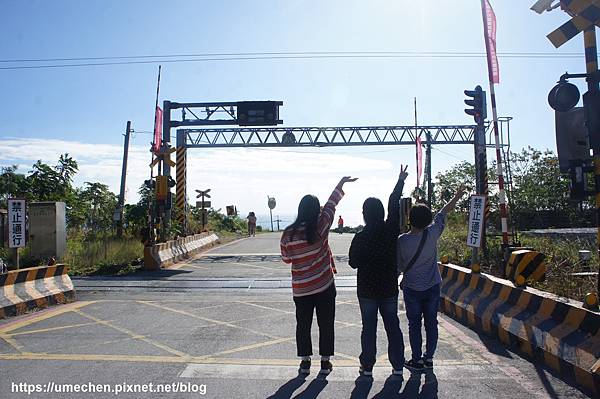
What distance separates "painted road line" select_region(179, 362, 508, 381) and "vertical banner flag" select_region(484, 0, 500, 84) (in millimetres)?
6126

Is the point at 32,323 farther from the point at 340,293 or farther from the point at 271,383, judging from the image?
the point at 340,293

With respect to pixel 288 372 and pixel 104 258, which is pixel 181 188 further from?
pixel 288 372

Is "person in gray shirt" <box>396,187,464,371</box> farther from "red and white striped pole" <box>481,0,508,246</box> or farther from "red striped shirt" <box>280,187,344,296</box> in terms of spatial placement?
"red and white striped pole" <box>481,0,508,246</box>

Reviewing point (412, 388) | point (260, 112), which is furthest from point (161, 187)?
point (412, 388)

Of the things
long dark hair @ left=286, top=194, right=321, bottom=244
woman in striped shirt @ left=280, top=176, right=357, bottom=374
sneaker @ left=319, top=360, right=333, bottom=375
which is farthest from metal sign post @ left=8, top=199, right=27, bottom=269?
sneaker @ left=319, top=360, right=333, bottom=375

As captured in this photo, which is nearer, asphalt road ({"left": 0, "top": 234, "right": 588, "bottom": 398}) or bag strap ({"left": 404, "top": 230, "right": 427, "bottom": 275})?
asphalt road ({"left": 0, "top": 234, "right": 588, "bottom": 398})

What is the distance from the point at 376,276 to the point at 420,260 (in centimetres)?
51

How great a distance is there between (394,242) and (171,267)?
472 inches

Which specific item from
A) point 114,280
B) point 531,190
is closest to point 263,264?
point 114,280

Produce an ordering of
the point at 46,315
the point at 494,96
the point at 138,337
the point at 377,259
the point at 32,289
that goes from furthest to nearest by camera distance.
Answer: the point at 494,96
the point at 32,289
the point at 46,315
the point at 138,337
the point at 377,259

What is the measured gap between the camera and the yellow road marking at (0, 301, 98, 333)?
764 cm

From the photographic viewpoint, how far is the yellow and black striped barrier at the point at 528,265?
758cm

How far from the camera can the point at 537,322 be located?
595 cm

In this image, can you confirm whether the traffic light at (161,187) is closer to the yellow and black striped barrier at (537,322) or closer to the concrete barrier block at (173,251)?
the concrete barrier block at (173,251)
